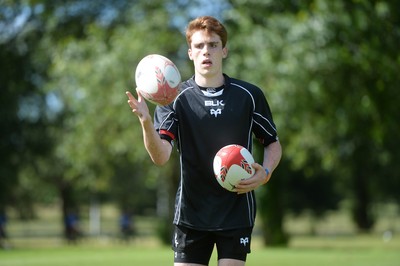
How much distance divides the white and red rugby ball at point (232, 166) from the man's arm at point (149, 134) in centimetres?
39

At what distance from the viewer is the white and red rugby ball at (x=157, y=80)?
6286mm

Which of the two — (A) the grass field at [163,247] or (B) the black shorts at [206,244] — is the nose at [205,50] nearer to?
(B) the black shorts at [206,244]

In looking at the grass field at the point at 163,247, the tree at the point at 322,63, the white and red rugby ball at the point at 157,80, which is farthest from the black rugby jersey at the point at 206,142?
the grass field at the point at 163,247

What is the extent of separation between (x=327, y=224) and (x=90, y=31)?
46.4 m

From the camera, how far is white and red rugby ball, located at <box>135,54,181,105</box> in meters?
6.29

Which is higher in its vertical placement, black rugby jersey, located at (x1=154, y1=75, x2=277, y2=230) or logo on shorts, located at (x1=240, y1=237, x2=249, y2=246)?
black rugby jersey, located at (x1=154, y1=75, x2=277, y2=230)

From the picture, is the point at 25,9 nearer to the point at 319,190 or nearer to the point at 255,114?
the point at 319,190

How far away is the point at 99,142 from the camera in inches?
1441

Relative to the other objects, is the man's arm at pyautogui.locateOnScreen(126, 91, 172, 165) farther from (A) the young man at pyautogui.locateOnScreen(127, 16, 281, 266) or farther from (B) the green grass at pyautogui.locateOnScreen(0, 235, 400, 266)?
(B) the green grass at pyautogui.locateOnScreen(0, 235, 400, 266)

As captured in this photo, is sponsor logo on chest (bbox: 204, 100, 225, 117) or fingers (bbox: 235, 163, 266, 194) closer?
fingers (bbox: 235, 163, 266, 194)

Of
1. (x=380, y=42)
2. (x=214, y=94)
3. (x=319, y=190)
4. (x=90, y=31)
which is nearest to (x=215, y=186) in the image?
(x=214, y=94)

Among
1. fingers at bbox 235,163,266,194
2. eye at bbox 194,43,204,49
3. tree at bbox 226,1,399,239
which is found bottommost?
fingers at bbox 235,163,266,194

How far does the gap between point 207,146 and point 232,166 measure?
1.48 ft

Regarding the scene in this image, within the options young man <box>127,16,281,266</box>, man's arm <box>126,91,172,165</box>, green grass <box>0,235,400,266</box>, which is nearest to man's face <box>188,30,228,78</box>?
young man <box>127,16,281,266</box>
